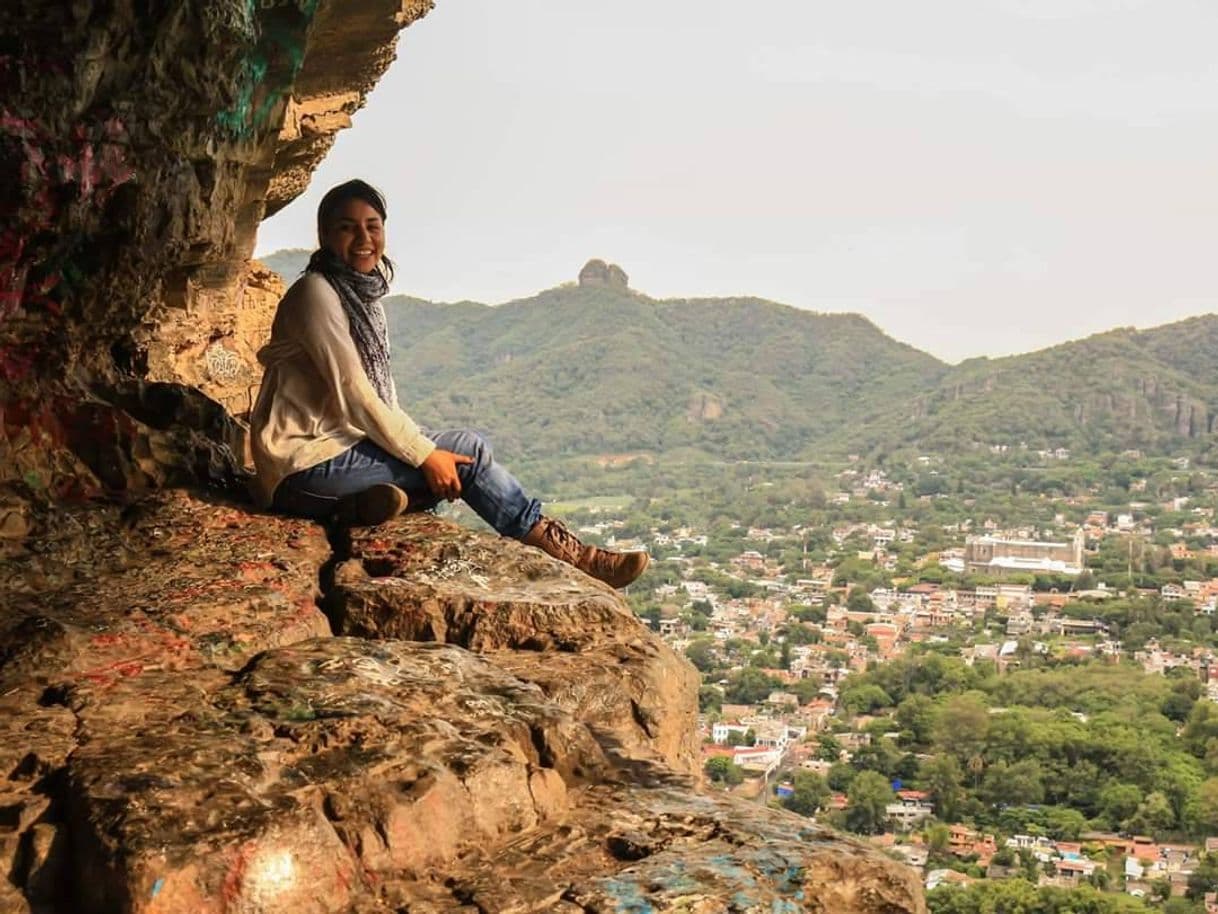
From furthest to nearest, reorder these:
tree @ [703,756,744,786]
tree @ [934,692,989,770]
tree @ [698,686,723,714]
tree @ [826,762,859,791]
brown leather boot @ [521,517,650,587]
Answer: tree @ [698,686,723,714], tree @ [934,692,989,770], tree @ [826,762,859,791], tree @ [703,756,744,786], brown leather boot @ [521,517,650,587]

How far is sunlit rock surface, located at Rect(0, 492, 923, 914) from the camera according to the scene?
3.19 metres

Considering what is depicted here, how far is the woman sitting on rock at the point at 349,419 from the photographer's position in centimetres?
539

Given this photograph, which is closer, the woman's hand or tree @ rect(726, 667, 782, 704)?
the woman's hand

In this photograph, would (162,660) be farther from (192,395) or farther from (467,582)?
(192,395)

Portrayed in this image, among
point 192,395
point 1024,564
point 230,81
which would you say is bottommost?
point 1024,564

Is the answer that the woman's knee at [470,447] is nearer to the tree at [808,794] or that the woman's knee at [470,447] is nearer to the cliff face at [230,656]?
the cliff face at [230,656]

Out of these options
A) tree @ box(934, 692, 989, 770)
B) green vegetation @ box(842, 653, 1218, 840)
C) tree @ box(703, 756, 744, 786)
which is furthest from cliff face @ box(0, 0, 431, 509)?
tree @ box(934, 692, 989, 770)

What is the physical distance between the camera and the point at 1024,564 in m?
60.7

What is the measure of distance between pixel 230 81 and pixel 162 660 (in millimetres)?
2565

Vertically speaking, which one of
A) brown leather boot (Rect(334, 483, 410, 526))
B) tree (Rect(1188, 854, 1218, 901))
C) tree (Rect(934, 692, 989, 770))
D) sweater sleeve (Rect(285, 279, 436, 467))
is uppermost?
sweater sleeve (Rect(285, 279, 436, 467))

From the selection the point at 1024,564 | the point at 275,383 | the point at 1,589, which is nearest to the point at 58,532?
the point at 1,589

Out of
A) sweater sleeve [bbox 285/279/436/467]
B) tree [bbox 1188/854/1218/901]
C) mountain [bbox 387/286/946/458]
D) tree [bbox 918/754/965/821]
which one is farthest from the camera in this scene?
mountain [bbox 387/286/946/458]

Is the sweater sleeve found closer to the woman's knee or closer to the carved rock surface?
the woman's knee

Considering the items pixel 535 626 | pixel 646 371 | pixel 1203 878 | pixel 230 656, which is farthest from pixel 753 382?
pixel 230 656
